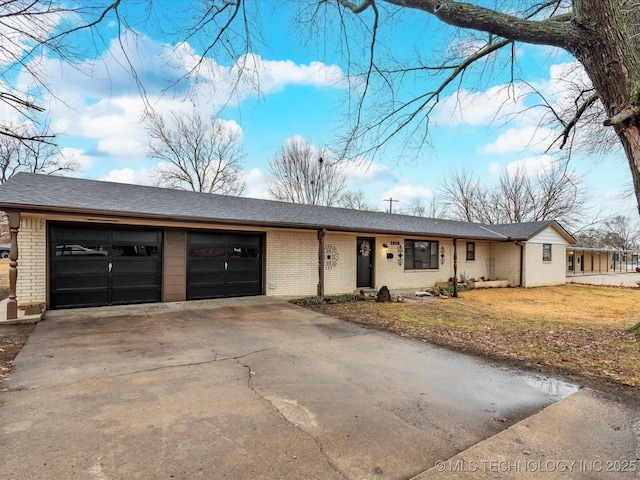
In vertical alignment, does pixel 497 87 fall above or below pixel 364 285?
above

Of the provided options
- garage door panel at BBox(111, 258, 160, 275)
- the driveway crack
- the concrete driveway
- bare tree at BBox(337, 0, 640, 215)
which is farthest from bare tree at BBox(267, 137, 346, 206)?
the driveway crack

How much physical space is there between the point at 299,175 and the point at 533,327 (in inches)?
864

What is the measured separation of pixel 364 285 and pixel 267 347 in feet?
28.1

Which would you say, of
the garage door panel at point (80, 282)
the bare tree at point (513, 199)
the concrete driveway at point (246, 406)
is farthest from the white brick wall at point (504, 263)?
the garage door panel at point (80, 282)

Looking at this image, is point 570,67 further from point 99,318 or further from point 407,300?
point 99,318

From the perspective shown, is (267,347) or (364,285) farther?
(364,285)

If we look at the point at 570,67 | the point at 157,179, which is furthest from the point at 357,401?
the point at 157,179

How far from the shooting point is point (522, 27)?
344 centimetres

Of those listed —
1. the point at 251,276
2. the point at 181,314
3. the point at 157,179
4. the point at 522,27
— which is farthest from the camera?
the point at 157,179

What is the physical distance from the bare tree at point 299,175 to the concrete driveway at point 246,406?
21.9 meters

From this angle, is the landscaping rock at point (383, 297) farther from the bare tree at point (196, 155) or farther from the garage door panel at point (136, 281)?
the bare tree at point (196, 155)

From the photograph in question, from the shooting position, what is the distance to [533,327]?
7473mm

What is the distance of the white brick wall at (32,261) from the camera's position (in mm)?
7684

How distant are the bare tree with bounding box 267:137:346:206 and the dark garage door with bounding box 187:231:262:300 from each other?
16285 mm
